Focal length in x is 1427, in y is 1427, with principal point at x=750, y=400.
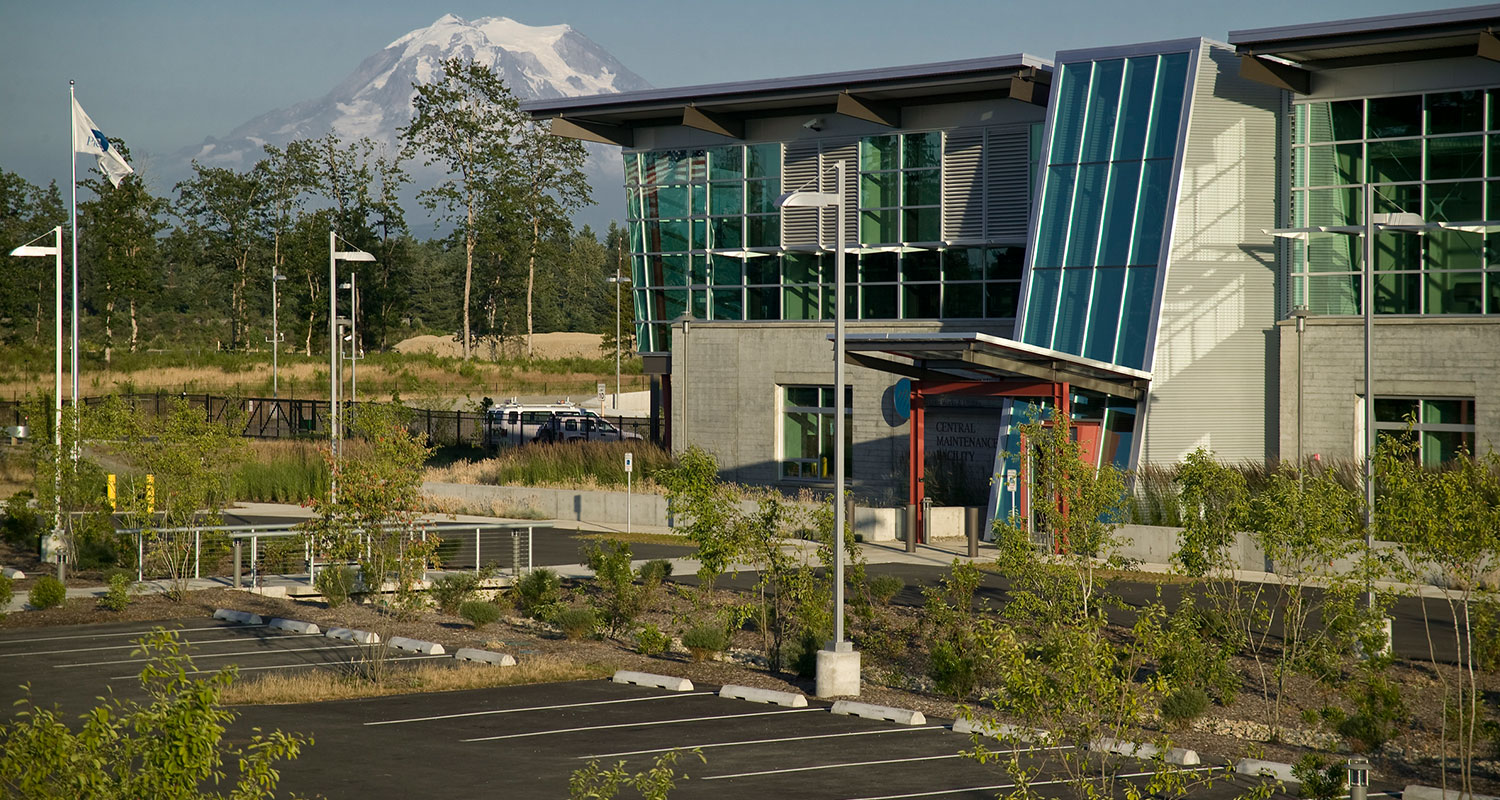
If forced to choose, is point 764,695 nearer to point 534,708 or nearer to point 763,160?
point 534,708

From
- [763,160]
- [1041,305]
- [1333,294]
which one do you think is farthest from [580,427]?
[1333,294]

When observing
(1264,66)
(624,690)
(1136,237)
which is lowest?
(624,690)

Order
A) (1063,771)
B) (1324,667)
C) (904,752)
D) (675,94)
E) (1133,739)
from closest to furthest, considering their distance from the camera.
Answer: (1133,739)
(1063,771)
(904,752)
(1324,667)
(675,94)

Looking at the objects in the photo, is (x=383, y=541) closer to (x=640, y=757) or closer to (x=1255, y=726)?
(x=640, y=757)

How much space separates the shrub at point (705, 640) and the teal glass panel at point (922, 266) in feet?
63.5

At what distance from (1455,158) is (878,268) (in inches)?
563

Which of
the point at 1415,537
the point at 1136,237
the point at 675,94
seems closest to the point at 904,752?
the point at 1415,537

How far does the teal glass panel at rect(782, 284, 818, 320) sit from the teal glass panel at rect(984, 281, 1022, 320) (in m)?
5.04

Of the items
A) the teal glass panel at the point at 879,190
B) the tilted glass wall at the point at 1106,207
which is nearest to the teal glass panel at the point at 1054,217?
the tilted glass wall at the point at 1106,207

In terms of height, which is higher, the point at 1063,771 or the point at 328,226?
the point at 328,226

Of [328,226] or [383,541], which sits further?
[328,226]

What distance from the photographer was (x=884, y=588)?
2223cm

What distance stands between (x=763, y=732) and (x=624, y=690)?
2914 mm

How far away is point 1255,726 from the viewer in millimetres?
15484
